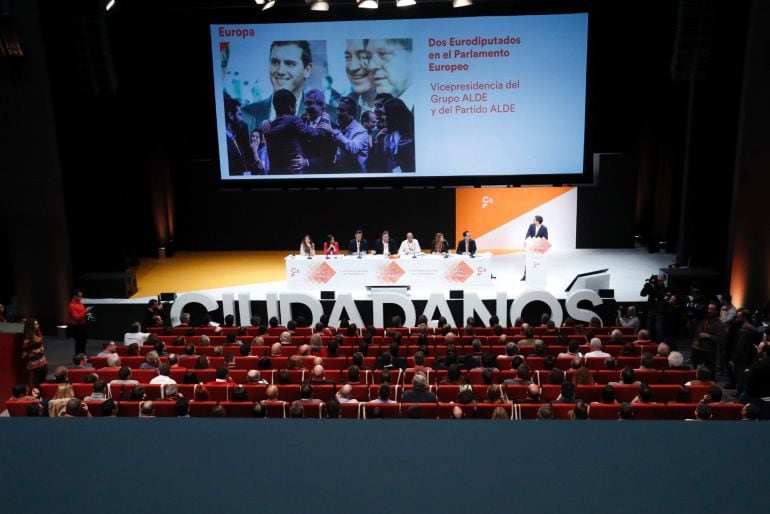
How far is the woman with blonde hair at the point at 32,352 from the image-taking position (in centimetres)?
930

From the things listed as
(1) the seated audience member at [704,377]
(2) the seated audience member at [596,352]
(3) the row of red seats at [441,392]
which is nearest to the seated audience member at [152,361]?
(3) the row of red seats at [441,392]

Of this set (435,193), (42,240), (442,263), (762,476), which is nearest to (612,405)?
(762,476)

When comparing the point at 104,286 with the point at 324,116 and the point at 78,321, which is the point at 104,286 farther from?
the point at 324,116

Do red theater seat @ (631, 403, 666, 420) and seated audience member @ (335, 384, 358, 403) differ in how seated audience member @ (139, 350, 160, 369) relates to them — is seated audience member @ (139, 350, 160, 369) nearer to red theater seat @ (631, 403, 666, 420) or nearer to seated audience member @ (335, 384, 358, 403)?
seated audience member @ (335, 384, 358, 403)

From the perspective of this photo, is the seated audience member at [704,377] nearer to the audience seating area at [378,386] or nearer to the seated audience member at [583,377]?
the audience seating area at [378,386]

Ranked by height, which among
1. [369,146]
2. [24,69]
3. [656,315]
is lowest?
[656,315]

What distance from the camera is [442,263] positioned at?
42.4 feet

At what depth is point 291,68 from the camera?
14.1 meters

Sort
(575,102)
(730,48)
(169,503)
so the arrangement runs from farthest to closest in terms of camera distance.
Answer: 1. (575,102)
2. (730,48)
3. (169,503)

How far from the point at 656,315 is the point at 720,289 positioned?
2.26 meters

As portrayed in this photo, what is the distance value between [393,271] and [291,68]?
4892 millimetres

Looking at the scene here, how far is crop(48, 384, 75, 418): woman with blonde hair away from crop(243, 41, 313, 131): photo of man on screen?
8.79m

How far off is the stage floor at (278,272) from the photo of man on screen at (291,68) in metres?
3.90

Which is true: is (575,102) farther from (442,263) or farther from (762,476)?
(762,476)
